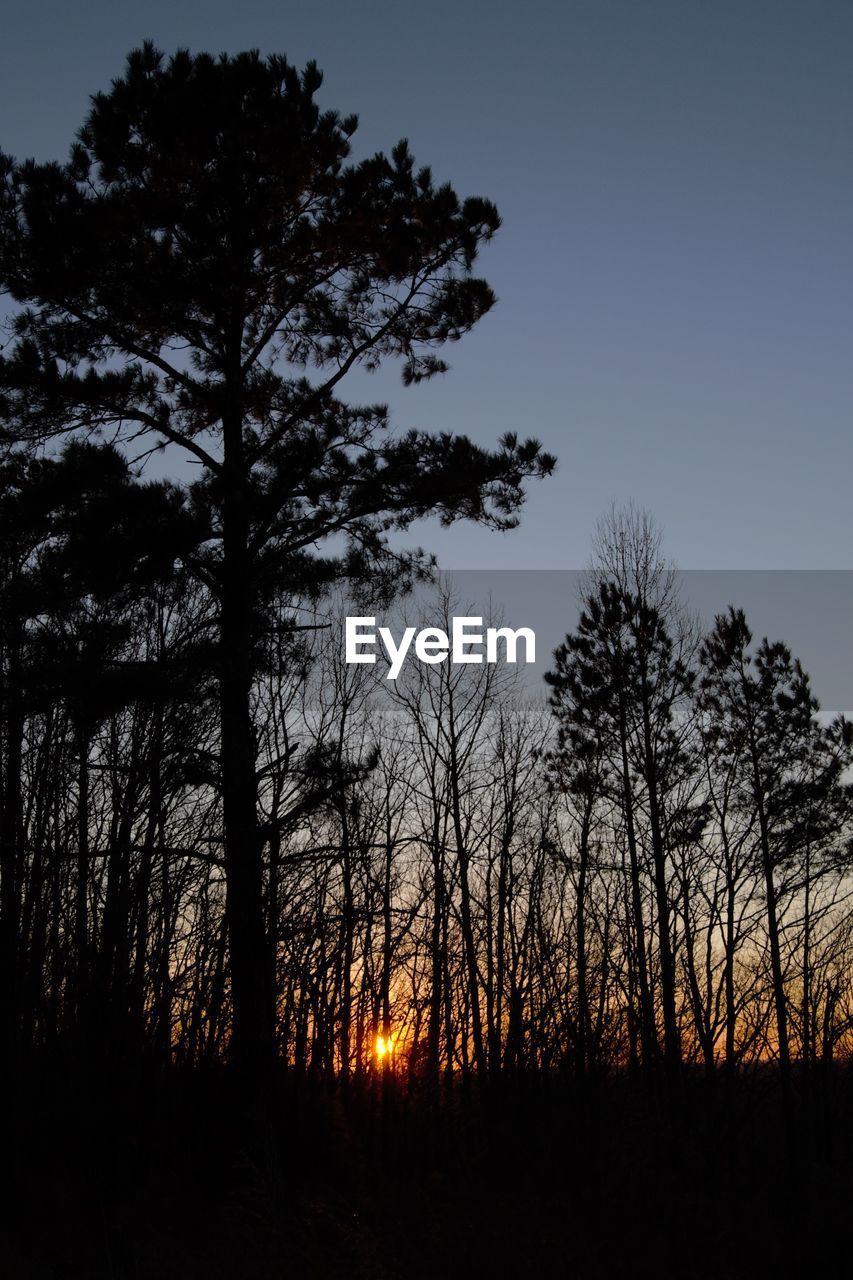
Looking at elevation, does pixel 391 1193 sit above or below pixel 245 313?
below

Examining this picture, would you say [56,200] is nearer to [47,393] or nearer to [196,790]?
[47,393]

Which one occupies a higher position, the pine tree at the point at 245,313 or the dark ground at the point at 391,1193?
the pine tree at the point at 245,313

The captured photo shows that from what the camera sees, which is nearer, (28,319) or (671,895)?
(28,319)

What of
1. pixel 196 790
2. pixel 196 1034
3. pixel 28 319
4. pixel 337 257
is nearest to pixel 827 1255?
pixel 196 1034

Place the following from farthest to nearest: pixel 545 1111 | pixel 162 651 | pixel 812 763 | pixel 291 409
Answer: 1. pixel 812 763
2. pixel 545 1111
3. pixel 291 409
4. pixel 162 651

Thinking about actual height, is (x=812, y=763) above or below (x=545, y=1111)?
above

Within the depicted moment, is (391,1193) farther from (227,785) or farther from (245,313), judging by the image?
(245,313)

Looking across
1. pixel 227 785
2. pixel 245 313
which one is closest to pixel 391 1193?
pixel 227 785

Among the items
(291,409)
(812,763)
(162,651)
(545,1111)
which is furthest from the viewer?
(812,763)

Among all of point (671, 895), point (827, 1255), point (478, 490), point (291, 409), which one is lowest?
point (827, 1255)

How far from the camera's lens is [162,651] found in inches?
388

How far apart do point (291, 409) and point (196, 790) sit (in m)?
4.66

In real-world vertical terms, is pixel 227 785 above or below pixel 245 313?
below

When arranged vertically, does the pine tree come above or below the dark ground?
above
